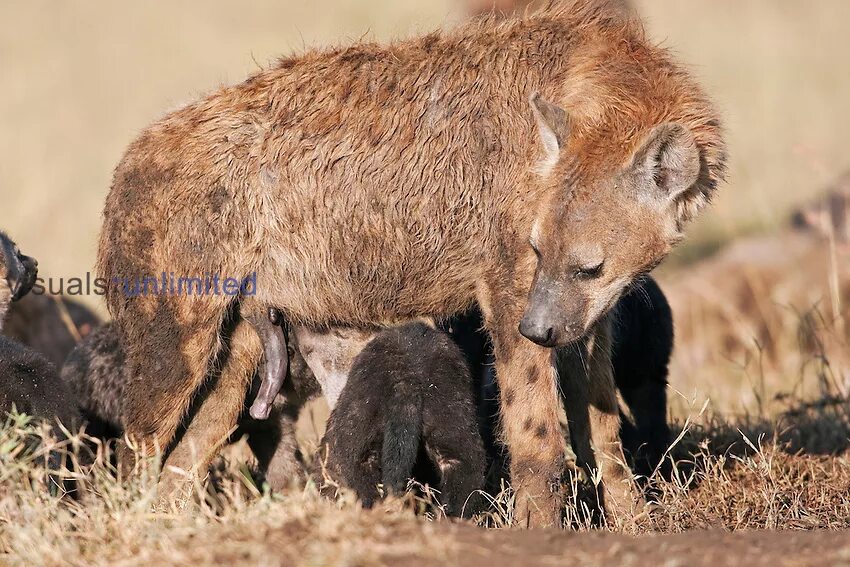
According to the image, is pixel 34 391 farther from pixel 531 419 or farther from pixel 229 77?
pixel 229 77

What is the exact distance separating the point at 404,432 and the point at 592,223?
3.89 feet

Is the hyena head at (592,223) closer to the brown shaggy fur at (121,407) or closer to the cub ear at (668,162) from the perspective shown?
the cub ear at (668,162)

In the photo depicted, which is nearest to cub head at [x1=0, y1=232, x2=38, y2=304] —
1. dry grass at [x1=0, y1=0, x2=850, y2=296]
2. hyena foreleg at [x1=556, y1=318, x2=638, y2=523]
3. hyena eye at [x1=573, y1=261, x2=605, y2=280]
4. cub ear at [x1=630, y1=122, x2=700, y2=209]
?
hyena foreleg at [x1=556, y1=318, x2=638, y2=523]

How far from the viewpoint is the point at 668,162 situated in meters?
4.54

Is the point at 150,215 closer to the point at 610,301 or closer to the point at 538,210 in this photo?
the point at 538,210

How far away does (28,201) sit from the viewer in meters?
13.2

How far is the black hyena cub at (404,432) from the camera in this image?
4.91 m

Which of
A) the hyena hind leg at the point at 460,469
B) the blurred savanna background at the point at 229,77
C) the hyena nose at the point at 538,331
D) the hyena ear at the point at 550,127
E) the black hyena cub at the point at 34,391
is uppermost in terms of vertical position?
the blurred savanna background at the point at 229,77

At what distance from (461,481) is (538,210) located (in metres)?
1.19

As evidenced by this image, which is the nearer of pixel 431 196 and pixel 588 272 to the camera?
pixel 588 272

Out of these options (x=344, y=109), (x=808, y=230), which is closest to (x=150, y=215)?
(x=344, y=109)

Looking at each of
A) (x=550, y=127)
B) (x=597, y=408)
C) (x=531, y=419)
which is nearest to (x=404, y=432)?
(x=531, y=419)

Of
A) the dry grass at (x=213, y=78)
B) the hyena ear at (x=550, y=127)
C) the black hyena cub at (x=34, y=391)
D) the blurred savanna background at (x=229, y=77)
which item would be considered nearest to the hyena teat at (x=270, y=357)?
the black hyena cub at (x=34, y=391)

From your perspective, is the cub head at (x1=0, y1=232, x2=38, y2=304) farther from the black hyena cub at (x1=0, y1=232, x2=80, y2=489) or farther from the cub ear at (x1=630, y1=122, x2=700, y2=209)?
the cub ear at (x1=630, y1=122, x2=700, y2=209)
